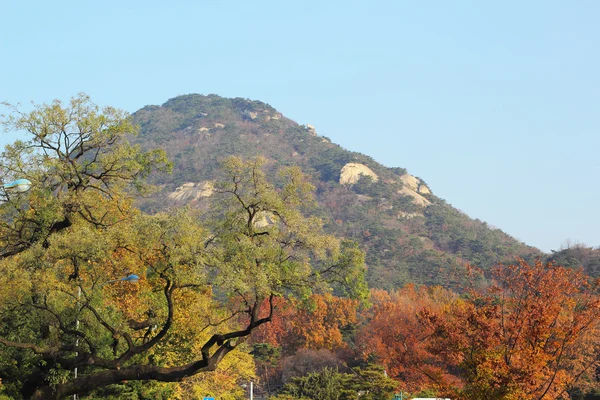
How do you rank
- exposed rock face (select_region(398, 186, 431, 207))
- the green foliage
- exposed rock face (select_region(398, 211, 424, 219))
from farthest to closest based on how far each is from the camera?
exposed rock face (select_region(398, 186, 431, 207)), exposed rock face (select_region(398, 211, 424, 219)), the green foliage

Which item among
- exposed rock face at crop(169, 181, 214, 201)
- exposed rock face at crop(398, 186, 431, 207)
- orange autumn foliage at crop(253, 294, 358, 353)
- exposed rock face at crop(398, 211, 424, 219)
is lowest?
orange autumn foliage at crop(253, 294, 358, 353)

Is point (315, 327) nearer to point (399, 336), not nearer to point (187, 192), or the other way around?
point (399, 336)

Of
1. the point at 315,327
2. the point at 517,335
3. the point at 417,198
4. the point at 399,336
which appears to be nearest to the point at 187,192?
the point at 417,198

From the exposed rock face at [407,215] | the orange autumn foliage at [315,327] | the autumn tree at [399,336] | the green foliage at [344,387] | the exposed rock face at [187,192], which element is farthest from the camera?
the exposed rock face at [187,192]

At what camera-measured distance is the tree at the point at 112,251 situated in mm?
25328

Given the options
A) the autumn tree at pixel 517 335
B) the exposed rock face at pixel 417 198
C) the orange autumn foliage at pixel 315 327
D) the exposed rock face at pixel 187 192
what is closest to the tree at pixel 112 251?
the autumn tree at pixel 517 335

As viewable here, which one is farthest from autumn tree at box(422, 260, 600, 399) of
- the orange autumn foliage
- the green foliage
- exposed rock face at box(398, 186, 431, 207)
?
exposed rock face at box(398, 186, 431, 207)

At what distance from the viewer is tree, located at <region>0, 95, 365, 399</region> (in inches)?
997

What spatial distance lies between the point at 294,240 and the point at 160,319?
644 cm

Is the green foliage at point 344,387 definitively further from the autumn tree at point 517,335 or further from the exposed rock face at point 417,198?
the exposed rock face at point 417,198

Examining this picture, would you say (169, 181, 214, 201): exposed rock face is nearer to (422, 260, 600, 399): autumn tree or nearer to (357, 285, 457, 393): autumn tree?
(357, 285, 457, 393): autumn tree

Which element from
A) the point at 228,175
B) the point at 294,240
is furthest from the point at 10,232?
the point at 294,240

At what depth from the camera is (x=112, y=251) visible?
27.7 metres

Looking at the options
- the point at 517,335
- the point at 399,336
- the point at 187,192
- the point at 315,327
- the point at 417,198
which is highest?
the point at 417,198
